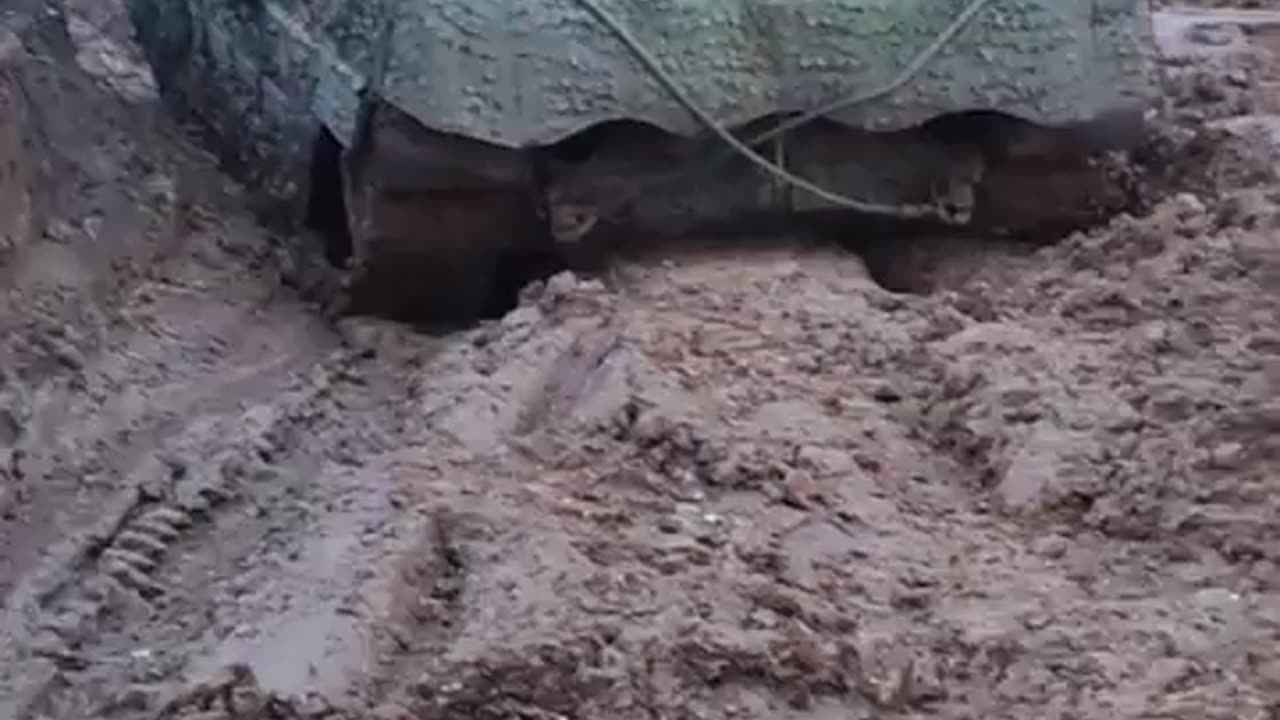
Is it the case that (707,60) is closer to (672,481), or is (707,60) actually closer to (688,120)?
(688,120)

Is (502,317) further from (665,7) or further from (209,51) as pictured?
(209,51)

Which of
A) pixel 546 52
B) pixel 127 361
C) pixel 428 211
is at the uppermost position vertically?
pixel 546 52

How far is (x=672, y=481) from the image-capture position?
12.9ft

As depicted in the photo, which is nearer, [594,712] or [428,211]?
[594,712]

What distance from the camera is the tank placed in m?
4.85

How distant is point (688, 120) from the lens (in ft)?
16.1

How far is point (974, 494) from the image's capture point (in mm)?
3955

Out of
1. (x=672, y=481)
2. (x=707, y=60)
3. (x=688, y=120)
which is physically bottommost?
(x=672, y=481)

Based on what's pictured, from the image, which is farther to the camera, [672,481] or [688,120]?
[688,120]

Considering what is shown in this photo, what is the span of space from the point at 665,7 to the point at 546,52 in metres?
0.27

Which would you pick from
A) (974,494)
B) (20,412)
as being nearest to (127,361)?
(20,412)

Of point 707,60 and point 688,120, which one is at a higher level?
point 707,60

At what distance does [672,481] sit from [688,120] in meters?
1.21

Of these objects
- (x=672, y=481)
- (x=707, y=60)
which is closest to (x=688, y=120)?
(x=707, y=60)
